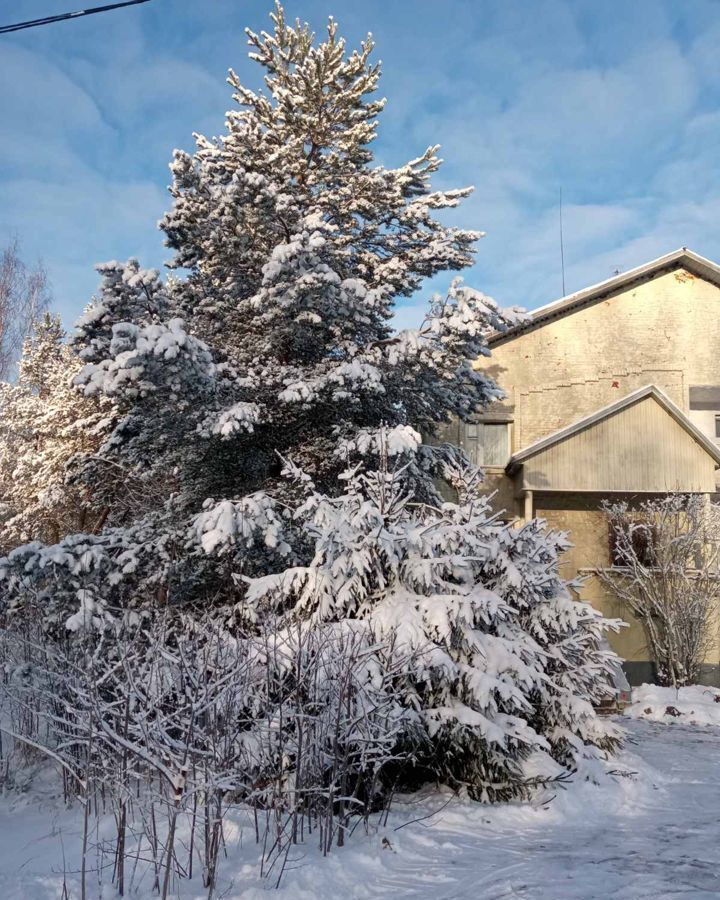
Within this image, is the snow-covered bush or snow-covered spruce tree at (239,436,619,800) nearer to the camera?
the snow-covered bush

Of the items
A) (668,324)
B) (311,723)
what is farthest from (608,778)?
(668,324)

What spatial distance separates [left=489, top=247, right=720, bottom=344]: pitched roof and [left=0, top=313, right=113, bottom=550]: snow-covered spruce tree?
10816 millimetres

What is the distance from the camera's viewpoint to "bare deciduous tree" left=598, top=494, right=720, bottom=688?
57.0ft

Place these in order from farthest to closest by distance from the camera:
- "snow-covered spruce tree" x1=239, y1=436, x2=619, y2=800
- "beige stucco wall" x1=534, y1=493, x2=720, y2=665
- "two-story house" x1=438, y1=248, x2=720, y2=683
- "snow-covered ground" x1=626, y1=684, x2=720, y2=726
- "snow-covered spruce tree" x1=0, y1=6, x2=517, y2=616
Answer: "two-story house" x1=438, y1=248, x2=720, y2=683 → "beige stucco wall" x1=534, y1=493, x2=720, y2=665 → "snow-covered ground" x1=626, y1=684, x2=720, y2=726 → "snow-covered spruce tree" x1=0, y1=6, x2=517, y2=616 → "snow-covered spruce tree" x1=239, y1=436, x2=619, y2=800

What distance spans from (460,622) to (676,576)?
1168cm

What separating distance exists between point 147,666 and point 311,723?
1352mm

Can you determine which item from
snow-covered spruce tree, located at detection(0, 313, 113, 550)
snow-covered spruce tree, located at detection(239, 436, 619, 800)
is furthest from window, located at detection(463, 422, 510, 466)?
snow-covered spruce tree, located at detection(239, 436, 619, 800)

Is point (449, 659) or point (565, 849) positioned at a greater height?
point (449, 659)

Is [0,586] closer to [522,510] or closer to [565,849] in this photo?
[565,849]

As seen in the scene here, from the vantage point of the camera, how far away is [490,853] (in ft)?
20.5

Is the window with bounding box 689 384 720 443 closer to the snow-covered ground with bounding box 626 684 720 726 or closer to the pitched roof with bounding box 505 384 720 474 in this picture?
the pitched roof with bounding box 505 384 720 474

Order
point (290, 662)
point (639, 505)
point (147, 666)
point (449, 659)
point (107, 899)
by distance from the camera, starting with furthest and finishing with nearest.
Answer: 1. point (639, 505)
2. point (449, 659)
3. point (290, 662)
4. point (147, 666)
5. point (107, 899)

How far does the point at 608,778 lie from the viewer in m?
8.57

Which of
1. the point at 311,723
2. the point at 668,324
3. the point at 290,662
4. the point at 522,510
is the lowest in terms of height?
the point at 311,723
